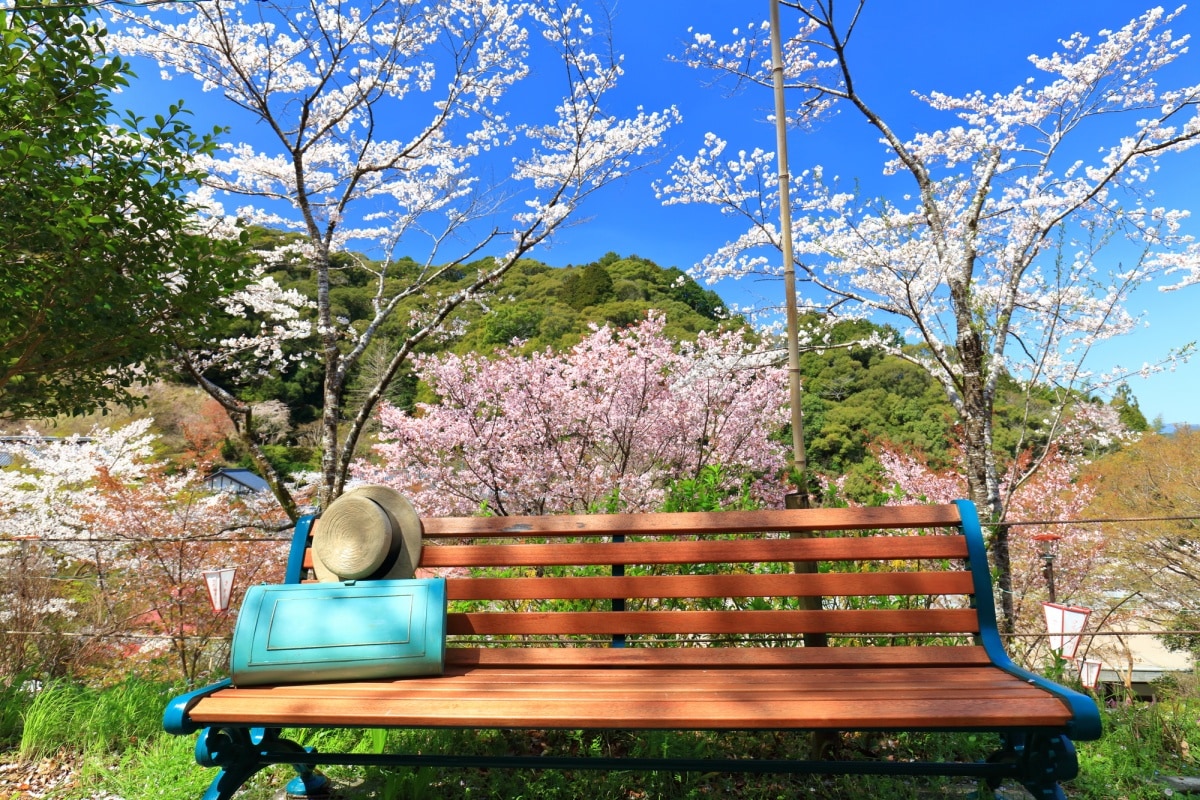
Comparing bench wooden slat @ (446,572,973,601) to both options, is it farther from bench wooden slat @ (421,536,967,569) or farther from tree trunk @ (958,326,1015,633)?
tree trunk @ (958,326,1015,633)

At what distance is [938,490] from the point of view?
40.1 ft

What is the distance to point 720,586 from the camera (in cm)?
175

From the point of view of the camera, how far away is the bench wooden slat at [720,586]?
1.68 m

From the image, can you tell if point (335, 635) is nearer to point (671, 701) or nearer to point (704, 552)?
point (671, 701)

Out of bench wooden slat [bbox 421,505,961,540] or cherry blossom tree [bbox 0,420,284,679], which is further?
cherry blossom tree [bbox 0,420,284,679]

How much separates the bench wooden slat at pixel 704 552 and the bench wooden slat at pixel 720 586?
49 millimetres

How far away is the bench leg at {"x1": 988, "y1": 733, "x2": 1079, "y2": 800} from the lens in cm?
125

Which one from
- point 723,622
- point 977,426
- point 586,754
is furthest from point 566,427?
point 723,622

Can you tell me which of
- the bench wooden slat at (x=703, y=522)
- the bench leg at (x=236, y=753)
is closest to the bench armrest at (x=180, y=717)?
the bench leg at (x=236, y=753)

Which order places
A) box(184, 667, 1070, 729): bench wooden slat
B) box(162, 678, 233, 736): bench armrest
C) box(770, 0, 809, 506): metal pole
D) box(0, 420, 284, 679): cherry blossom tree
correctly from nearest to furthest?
1. box(184, 667, 1070, 729): bench wooden slat
2. box(162, 678, 233, 736): bench armrest
3. box(770, 0, 809, 506): metal pole
4. box(0, 420, 284, 679): cherry blossom tree

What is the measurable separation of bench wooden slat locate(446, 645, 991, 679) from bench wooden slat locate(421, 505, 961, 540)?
320 mm

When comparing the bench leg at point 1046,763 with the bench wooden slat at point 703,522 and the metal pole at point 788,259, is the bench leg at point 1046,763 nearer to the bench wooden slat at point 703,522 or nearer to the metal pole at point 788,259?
the bench wooden slat at point 703,522

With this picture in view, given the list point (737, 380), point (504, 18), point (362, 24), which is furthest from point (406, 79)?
point (737, 380)

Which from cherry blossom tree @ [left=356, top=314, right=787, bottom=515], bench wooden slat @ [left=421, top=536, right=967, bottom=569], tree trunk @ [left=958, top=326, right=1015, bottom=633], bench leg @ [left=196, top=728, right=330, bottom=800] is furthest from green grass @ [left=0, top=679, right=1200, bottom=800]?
cherry blossom tree @ [left=356, top=314, right=787, bottom=515]
